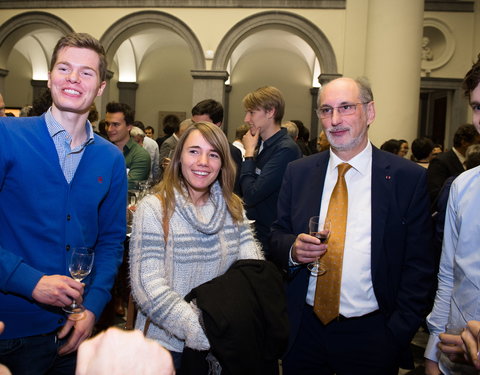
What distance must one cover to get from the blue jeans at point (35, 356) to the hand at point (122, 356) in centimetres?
118

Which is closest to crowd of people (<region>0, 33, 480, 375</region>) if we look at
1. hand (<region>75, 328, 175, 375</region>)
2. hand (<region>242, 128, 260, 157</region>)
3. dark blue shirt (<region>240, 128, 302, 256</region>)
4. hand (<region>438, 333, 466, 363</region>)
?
hand (<region>438, 333, 466, 363</region>)

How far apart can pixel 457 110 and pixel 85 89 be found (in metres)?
10.8

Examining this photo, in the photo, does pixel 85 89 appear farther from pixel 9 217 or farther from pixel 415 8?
pixel 415 8

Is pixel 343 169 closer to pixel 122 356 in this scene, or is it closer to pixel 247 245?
pixel 247 245

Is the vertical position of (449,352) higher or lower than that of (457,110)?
lower

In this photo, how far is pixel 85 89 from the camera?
172cm

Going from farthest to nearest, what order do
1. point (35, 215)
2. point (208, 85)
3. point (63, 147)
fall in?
point (208, 85)
point (63, 147)
point (35, 215)

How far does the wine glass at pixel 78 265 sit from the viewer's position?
1.63 metres

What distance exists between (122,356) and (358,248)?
60.1 inches

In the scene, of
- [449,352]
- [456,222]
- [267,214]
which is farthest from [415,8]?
[449,352]

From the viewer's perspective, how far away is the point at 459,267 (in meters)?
1.63

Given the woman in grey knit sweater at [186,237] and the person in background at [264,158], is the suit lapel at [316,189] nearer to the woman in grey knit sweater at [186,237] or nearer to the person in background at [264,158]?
the woman in grey knit sweater at [186,237]

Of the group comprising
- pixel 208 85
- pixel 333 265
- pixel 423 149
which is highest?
pixel 208 85

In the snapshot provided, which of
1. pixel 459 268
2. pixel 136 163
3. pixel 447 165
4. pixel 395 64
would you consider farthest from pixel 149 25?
pixel 459 268
